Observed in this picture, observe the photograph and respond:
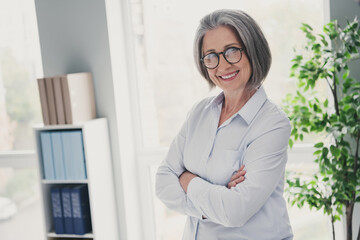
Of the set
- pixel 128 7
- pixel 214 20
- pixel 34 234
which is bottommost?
pixel 34 234

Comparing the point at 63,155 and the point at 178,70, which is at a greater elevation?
the point at 178,70

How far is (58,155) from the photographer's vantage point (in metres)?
2.75

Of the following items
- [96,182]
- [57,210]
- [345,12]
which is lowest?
[57,210]

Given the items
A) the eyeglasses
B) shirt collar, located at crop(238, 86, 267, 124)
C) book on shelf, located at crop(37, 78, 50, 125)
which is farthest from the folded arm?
book on shelf, located at crop(37, 78, 50, 125)

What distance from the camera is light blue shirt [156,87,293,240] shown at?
1479 mm

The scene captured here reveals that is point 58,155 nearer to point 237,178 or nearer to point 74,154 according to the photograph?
point 74,154

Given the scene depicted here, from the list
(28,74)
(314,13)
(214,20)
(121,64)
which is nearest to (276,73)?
(314,13)

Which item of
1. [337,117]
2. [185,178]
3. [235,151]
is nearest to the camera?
[235,151]

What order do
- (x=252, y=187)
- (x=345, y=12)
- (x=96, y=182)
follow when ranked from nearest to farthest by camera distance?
1. (x=252, y=187)
2. (x=345, y=12)
3. (x=96, y=182)

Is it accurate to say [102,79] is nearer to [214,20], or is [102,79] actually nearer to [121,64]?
[121,64]

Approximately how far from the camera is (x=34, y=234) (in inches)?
142

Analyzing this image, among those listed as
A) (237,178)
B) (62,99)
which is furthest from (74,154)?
(237,178)

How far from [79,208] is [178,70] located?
1.24 meters

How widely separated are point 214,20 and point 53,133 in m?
1.58
